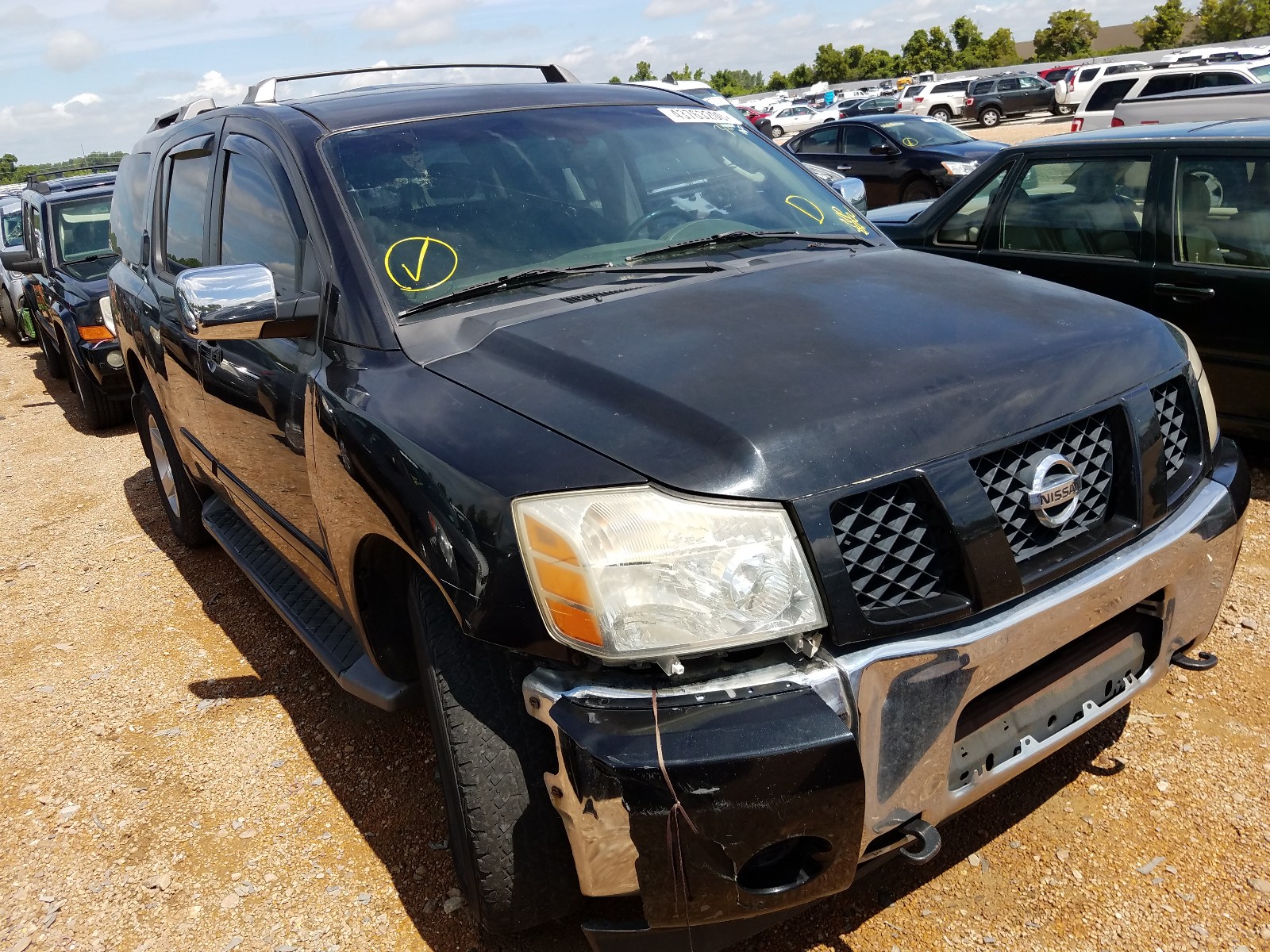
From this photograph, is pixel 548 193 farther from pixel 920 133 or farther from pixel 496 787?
pixel 920 133

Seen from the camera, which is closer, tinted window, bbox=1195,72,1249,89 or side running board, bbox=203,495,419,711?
side running board, bbox=203,495,419,711

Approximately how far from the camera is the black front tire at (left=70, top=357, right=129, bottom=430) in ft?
27.2

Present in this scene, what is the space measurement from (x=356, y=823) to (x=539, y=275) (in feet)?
5.32

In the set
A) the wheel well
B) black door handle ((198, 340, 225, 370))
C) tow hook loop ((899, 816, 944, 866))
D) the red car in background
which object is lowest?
tow hook loop ((899, 816, 944, 866))

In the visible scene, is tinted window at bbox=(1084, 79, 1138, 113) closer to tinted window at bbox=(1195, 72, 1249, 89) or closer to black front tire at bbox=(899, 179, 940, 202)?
tinted window at bbox=(1195, 72, 1249, 89)

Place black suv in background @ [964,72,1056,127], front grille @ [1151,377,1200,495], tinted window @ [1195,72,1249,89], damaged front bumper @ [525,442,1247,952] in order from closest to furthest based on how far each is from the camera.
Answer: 1. damaged front bumper @ [525,442,1247,952]
2. front grille @ [1151,377,1200,495]
3. tinted window @ [1195,72,1249,89]
4. black suv in background @ [964,72,1056,127]

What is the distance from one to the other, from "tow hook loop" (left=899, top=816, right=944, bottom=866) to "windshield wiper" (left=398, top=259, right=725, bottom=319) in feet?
4.96

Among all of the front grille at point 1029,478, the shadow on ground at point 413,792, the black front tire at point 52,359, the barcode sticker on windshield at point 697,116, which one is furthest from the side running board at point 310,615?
the black front tire at point 52,359

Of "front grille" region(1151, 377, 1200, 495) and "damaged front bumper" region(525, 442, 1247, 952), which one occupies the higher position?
"front grille" region(1151, 377, 1200, 495)

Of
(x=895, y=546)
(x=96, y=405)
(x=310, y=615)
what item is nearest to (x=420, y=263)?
(x=310, y=615)

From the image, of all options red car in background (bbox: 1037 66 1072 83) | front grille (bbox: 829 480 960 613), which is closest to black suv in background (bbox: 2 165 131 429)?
front grille (bbox: 829 480 960 613)

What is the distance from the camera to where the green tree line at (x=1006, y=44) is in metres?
53.4

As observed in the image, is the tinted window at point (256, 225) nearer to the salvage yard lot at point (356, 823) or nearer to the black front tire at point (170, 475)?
the salvage yard lot at point (356, 823)

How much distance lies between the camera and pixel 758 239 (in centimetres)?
311
